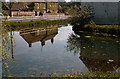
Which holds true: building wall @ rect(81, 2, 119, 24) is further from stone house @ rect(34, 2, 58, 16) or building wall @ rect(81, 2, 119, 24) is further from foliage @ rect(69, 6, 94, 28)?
stone house @ rect(34, 2, 58, 16)

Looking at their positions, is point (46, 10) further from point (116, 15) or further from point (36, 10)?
point (116, 15)

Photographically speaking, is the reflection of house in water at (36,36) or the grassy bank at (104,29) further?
the grassy bank at (104,29)

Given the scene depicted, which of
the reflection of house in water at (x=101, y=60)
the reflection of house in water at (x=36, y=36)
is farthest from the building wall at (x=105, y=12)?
the reflection of house in water at (x=101, y=60)

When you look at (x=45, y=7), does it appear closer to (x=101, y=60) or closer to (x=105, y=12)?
(x=105, y=12)

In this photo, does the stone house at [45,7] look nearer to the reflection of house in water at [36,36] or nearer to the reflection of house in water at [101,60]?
the reflection of house in water at [36,36]

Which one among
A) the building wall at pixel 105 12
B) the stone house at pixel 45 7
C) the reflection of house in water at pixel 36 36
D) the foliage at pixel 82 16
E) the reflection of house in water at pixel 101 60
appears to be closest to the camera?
the reflection of house in water at pixel 101 60

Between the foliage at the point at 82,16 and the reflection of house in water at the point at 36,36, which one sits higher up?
the foliage at the point at 82,16

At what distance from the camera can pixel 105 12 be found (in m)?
25.2

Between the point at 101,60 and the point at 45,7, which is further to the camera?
the point at 45,7

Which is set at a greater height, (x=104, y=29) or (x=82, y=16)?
(x=82, y=16)

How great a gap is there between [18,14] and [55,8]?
72.6 feet

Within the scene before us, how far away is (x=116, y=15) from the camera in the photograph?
24.4 m

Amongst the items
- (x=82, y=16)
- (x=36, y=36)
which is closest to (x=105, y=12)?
(x=82, y=16)

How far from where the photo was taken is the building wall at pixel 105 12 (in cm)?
2448
